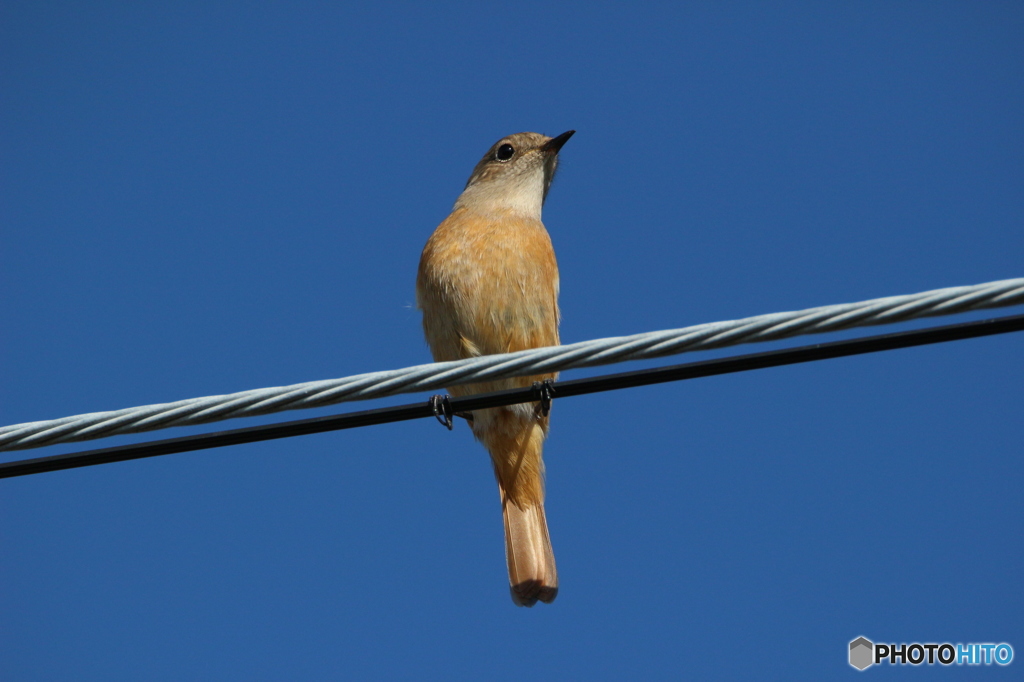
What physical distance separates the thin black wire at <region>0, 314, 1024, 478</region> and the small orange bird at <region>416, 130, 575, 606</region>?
2.15m

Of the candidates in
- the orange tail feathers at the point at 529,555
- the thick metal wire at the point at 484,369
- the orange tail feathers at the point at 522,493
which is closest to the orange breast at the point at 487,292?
the orange tail feathers at the point at 522,493

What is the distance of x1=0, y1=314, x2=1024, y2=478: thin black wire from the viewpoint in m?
3.38

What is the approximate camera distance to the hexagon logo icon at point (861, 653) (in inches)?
297

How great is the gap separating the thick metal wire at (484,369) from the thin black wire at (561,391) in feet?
0.24

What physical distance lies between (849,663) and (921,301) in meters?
5.23

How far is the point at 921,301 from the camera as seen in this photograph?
3.25m

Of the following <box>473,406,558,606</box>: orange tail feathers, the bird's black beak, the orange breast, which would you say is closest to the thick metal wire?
the orange breast

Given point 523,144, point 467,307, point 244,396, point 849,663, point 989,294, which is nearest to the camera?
point 989,294

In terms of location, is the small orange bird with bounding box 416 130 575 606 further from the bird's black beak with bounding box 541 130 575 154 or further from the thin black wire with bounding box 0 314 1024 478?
the thin black wire with bounding box 0 314 1024 478

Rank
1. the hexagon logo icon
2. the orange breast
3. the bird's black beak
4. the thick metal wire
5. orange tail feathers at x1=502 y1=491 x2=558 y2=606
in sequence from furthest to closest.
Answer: the bird's black beak, the hexagon logo icon, orange tail feathers at x1=502 y1=491 x2=558 y2=606, the orange breast, the thick metal wire

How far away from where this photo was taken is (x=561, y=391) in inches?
153

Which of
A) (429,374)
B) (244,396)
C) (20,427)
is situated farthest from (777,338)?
(20,427)

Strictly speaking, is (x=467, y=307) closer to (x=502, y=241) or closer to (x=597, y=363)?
(x=502, y=241)

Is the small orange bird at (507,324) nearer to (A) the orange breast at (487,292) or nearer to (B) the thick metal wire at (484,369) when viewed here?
(A) the orange breast at (487,292)
